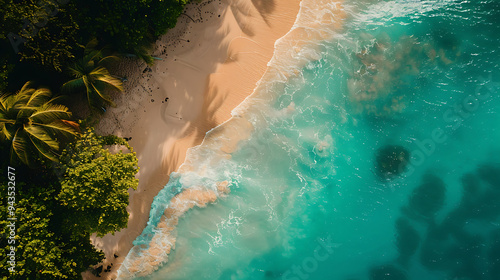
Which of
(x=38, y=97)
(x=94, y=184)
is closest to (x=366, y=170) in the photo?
(x=94, y=184)

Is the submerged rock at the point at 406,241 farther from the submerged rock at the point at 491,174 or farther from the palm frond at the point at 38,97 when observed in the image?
the palm frond at the point at 38,97

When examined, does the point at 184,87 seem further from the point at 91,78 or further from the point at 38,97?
the point at 38,97

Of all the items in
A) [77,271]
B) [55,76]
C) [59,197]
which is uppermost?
[55,76]

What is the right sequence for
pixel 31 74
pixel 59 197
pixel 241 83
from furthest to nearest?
1. pixel 241 83
2. pixel 31 74
3. pixel 59 197

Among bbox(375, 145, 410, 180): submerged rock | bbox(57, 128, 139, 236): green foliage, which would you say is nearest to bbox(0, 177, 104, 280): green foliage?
bbox(57, 128, 139, 236): green foliage

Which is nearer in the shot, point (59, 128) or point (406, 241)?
point (59, 128)

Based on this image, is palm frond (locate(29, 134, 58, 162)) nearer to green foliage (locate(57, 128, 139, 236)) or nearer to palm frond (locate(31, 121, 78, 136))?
palm frond (locate(31, 121, 78, 136))

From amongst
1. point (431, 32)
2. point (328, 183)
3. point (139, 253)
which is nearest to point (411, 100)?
point (431, 32)

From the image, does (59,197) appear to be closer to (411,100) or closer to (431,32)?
(411,100)
